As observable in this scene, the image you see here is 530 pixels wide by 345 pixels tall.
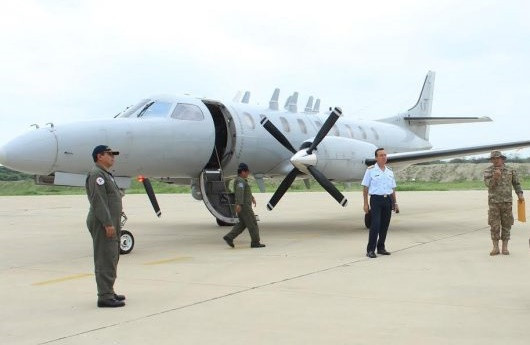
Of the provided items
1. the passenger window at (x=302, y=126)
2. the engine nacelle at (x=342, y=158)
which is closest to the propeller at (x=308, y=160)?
the engine nacelle at (x=342, y=158)

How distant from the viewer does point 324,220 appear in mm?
19312

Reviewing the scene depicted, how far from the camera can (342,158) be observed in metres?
14.8

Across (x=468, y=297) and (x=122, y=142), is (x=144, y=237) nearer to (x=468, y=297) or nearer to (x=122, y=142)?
(x=122, y=142)

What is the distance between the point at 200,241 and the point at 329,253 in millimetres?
3668

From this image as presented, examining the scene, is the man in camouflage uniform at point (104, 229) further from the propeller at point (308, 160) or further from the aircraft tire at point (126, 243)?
the propeller at point (308, 160)

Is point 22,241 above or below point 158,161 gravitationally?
below

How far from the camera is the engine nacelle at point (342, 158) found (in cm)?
1441

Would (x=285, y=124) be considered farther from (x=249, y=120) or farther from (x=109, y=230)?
(x=109, y=230)

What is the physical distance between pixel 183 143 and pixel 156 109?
3.01ft

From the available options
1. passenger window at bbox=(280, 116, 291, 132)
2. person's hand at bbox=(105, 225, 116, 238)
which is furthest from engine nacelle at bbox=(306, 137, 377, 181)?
person's hand at bbox=(105, 225, 116, 238)

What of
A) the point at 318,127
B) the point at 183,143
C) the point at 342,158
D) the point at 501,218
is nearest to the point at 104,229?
the point at 183,143

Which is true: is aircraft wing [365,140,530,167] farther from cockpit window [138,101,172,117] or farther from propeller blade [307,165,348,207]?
cockpit window [138,101,172,117]

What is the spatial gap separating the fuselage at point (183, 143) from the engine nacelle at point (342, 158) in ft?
0.08

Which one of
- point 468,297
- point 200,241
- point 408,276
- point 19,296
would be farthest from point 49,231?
point 468,297
